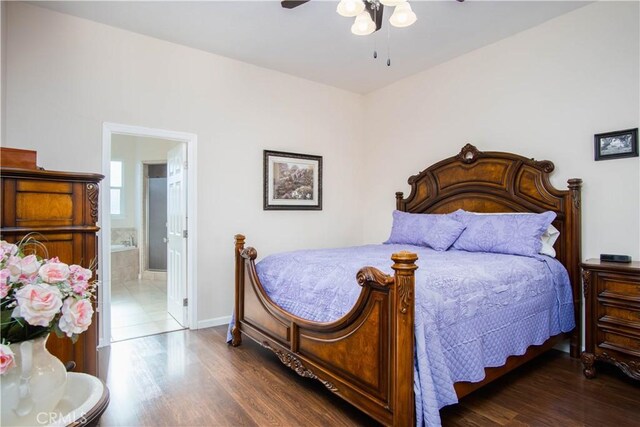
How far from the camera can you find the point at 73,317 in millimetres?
942

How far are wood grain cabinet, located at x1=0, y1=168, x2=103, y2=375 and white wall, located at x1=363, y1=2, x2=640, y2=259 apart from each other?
11.6 ft

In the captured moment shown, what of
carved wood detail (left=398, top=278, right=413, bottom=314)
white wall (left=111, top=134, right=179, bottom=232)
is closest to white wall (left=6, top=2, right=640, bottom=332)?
carved wood detail (left=398, top=278, right=413, bottom=314)

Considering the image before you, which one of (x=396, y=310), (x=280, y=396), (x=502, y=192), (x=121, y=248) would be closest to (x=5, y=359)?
(x=396, y=310)

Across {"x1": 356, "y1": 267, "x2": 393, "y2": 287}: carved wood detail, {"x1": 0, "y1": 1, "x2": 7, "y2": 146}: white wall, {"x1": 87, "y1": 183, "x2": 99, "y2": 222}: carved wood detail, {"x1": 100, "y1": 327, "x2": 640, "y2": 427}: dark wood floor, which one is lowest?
{"x1": 100, "y1": 327, "x2": 640, "y2": 427}: dark wood floor

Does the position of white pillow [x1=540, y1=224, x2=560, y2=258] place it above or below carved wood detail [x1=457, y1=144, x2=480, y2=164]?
below

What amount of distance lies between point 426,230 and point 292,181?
1.75 meters

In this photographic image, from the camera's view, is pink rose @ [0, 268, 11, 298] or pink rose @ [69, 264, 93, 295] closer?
pink rose @ [0, 268, 11, 298]

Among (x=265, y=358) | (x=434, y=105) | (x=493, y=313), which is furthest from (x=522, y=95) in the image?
(x=265, y=358)

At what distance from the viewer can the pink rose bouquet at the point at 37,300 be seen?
2.87 ft

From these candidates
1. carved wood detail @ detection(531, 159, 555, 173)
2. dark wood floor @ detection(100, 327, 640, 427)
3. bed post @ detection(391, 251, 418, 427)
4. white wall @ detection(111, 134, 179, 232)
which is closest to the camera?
bed post @ detection(391, 251, 418, 427)

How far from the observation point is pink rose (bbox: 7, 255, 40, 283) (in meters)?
0.95

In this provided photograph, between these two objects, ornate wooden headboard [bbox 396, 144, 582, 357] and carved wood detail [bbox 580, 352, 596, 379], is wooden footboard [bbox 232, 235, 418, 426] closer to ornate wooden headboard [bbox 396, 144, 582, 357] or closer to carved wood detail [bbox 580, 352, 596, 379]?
carved wood detail [bbox 580, 352, 596, 379]

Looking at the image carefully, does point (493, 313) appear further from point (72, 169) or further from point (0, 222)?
point (72, 169)

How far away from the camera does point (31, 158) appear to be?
6.53 ft
